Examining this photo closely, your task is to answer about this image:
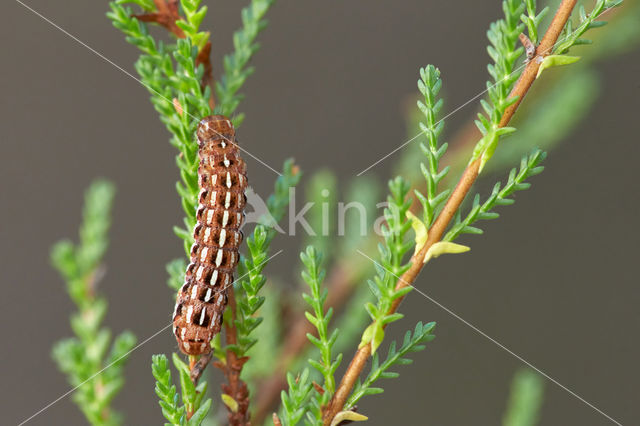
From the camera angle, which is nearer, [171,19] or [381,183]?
[171,19]

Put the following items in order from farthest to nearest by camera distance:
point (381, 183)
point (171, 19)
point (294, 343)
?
point (381, 183)
point (294, 343)
point (171, 19)

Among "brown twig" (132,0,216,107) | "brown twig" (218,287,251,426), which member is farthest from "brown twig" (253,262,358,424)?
"brown twig" (132,0,216,107)

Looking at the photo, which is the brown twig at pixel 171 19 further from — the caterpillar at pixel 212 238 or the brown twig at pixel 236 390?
the brown twig at pixel 236 390

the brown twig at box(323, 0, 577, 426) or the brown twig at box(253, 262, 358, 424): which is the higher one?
the brown twig at box(323, 0, 577, 426)

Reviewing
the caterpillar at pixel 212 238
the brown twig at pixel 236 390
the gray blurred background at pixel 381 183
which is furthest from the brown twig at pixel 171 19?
the gray blurred background at pixel 381 183

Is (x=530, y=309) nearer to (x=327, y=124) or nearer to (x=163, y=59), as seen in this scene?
(x=327, y=124)

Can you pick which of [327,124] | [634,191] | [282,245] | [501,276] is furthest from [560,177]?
[282,245]

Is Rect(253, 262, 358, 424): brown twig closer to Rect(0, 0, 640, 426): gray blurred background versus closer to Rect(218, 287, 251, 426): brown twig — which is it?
Rect(218, 287, 251, 426): brown twig

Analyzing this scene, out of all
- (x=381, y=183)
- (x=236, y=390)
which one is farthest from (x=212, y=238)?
(x=381, y=183)

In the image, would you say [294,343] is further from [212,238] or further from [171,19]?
[171,19]
